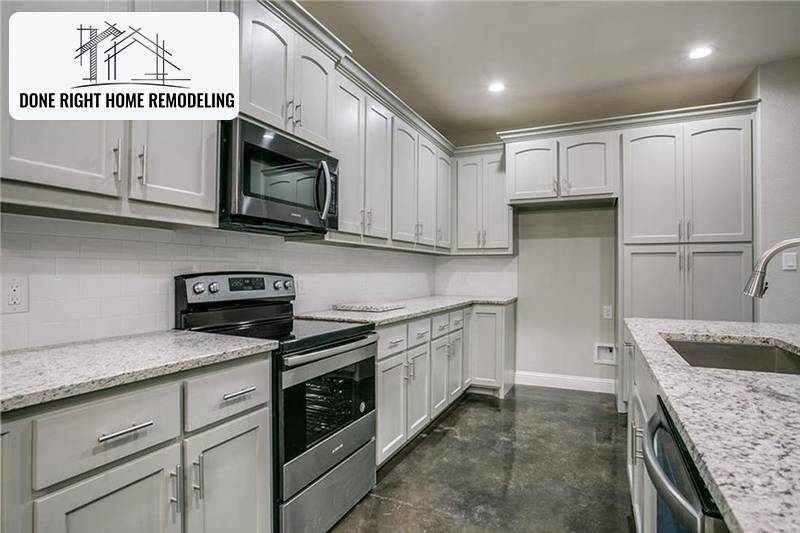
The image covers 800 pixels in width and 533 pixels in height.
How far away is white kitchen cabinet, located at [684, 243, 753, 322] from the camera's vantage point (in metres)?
3.17

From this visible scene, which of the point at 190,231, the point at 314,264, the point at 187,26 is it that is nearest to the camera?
the point at 187,26

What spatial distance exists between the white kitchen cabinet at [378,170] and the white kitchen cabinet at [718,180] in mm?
2417

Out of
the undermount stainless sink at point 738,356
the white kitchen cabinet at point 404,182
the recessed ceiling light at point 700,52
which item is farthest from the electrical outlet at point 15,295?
the recessed ceiling light at point 700,52

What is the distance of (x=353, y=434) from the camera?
6.52 ft

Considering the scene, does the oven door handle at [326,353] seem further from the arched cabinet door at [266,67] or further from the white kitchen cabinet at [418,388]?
the arched cabinet door at [266,67]

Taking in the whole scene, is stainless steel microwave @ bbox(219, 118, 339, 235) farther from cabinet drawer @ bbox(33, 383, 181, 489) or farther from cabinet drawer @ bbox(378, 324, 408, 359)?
cabinet drawer @ bbox(33, 383, 181, 489)

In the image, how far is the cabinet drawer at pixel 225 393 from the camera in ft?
4.11

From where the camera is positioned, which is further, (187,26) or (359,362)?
(359,362)

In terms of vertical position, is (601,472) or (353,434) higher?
(353,434)

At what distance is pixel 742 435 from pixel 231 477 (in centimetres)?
140

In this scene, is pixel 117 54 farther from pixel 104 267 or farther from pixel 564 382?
pixel 564 382

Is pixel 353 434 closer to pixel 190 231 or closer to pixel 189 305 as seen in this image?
pixel 189 305

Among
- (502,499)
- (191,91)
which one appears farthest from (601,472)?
(191,91)

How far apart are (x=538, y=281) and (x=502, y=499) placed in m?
2.59
